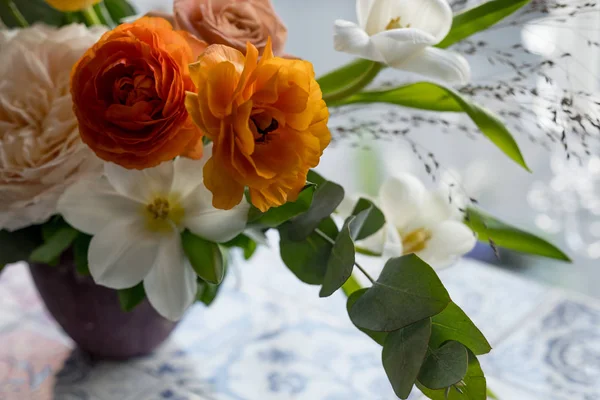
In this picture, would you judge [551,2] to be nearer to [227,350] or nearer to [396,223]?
[396,223]

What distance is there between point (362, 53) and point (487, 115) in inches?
4.0

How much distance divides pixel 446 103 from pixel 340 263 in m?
0.16

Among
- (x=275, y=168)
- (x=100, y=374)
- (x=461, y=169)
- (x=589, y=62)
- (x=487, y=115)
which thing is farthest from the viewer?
(x=461, y=169)

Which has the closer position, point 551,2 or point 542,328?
point 551,2

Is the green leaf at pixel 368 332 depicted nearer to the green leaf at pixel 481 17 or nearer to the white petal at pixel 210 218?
the white petal at pixel 210 218

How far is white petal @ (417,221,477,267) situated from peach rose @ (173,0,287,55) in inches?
7.5

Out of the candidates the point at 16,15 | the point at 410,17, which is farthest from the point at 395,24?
the point at 16,15

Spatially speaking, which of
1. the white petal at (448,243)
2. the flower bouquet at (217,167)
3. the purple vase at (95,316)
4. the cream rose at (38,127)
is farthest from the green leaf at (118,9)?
the white petal at (448,243)

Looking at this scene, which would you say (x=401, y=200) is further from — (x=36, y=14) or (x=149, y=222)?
(x=36, y=14)

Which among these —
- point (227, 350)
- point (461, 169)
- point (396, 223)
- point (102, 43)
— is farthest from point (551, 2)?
point (461, 169)

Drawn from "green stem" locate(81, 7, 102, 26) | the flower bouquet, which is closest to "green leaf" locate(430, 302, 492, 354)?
the flower bouquet

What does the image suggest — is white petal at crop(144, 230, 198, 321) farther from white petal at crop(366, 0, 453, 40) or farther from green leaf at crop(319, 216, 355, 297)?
white petal at crop(366, 0, 453, 40)

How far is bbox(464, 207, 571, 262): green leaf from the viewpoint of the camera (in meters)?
0.50

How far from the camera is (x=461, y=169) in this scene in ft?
3.77
